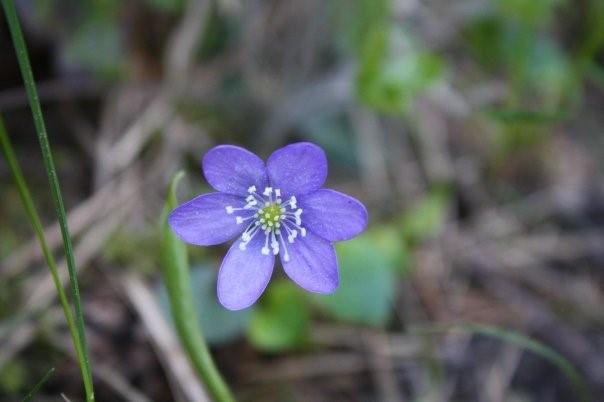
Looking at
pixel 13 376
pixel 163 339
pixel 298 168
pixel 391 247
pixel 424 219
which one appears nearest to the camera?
pixel 298 168

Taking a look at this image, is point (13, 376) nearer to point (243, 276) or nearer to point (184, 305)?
point (184, 305)

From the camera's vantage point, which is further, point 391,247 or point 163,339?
point 391,247

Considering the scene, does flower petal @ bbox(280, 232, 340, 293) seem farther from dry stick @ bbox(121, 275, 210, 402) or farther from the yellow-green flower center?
dry stick @ bbox(121, 275, 210, 402)

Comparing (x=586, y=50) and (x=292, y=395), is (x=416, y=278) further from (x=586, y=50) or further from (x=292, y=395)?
(x=586, y=50)

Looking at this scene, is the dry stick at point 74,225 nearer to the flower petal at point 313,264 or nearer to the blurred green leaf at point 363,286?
the blurred green leaf at point 363,286

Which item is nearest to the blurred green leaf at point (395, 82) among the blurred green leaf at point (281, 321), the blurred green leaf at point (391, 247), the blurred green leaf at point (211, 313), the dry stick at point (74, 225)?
the blurred green leaf at point (391, 247)

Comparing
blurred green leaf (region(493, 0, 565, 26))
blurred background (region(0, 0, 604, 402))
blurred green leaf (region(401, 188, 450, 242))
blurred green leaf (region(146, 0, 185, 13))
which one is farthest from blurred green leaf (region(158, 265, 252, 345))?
blurred green leaf (region(493, 0, 565, 26))

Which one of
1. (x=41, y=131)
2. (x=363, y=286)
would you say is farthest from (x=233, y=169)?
(x=363, y=286)
